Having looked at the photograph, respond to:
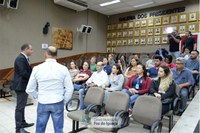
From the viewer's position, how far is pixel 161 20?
25.0 feet

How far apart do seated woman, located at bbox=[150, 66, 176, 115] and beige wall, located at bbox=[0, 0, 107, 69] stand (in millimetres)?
4953

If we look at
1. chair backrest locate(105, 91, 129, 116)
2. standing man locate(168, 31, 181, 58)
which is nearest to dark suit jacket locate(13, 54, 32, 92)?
chair backrest locate(105, 91, 129, 116)

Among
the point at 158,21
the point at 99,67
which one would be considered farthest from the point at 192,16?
the point at 99,67

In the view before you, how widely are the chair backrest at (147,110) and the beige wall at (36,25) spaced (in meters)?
5.09

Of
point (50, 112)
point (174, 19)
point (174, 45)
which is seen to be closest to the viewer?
point (50, 112)

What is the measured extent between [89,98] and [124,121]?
881 mm

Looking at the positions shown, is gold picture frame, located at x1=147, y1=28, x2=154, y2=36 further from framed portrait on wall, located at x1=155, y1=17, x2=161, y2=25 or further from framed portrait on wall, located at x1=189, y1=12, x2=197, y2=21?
framed portrait on wall, located at x1=189, y1=12, x2=197, y2=21

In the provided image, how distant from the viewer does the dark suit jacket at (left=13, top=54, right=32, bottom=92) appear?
2.80m

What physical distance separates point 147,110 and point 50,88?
1259 millimetres

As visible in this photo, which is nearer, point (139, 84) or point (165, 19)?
point (139, 84)

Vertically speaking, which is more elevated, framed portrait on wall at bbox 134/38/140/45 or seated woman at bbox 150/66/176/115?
framed portrait on wall at bbox 134/38/140/45

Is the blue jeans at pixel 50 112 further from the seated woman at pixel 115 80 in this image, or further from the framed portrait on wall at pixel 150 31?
the framed portrait on wall at pixel 150 31

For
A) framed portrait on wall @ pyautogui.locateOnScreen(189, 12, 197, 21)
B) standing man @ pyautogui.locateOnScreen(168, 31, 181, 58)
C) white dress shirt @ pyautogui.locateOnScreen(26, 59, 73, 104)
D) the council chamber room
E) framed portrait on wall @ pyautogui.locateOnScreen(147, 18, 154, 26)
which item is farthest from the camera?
framed portrait on wall @ pyautogui.locateOnScreen(147, 18, 154, 26)

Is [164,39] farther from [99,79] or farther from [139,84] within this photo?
[139,84]
